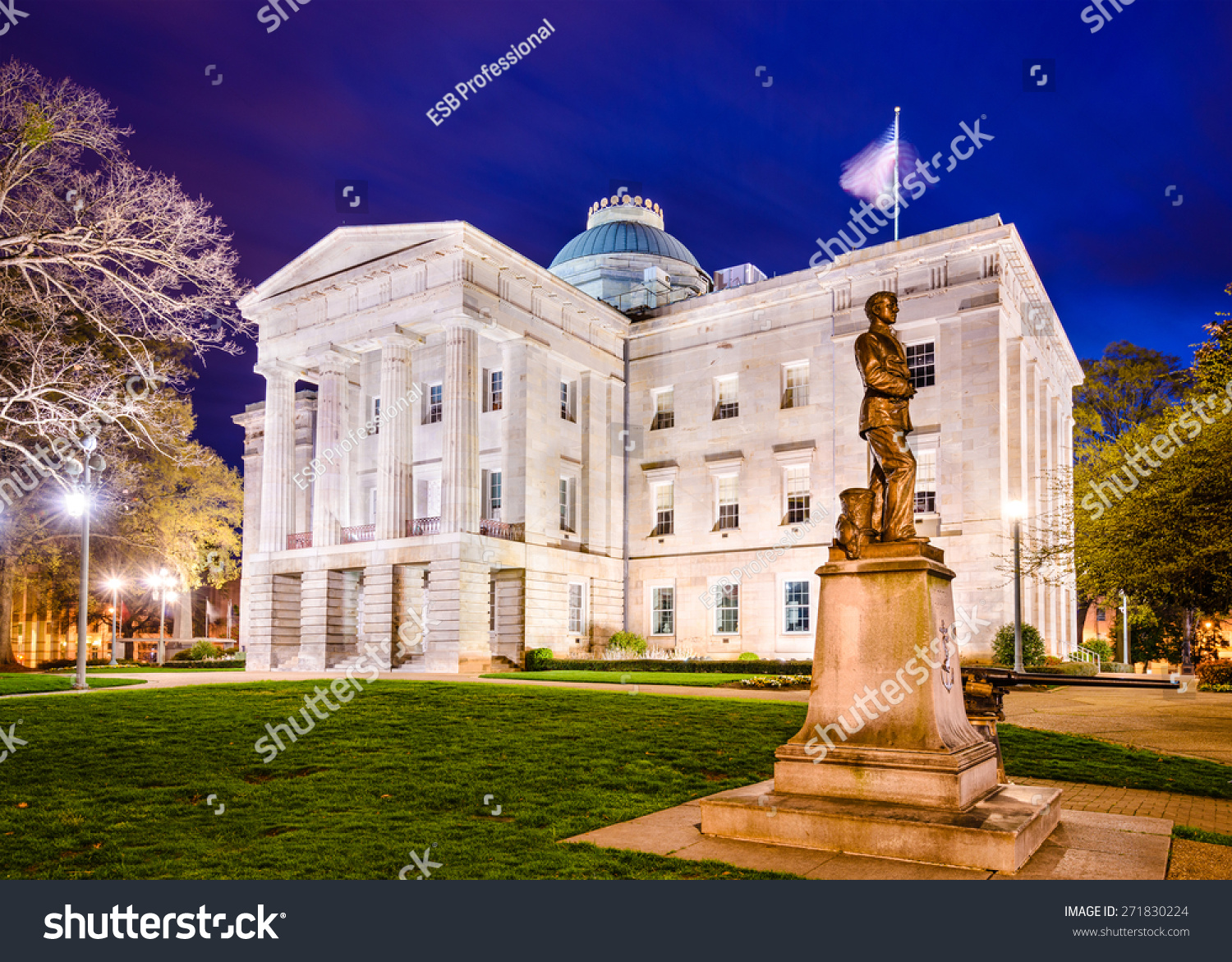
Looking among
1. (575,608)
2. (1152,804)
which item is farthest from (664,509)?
(1152,804)

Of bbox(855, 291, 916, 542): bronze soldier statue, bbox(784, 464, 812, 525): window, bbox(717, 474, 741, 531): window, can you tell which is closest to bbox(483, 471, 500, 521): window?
bbox(717, 474, 741, 531): window

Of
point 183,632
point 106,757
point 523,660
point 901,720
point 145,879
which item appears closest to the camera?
point 145,879

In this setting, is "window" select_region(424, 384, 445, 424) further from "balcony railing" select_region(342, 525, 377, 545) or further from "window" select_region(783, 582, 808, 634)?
"window" select_region(783, 582, 808, 634)

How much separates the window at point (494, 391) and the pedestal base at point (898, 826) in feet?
121

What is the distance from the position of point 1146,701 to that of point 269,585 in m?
35.4

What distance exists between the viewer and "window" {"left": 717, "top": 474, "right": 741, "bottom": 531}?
4409 cm

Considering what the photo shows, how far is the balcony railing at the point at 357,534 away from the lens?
43.3 metres

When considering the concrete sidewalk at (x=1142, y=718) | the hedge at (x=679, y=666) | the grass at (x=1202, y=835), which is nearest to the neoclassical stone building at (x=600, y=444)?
the hedge at (x=679, y=666)

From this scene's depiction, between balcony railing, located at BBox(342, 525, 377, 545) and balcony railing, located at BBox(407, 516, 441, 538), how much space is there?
10.9 feet

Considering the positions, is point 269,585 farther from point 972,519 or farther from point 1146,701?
point 1146,701

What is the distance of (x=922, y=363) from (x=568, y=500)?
1726cm

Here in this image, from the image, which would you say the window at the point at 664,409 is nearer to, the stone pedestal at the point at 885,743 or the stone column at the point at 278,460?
the stone column at the point at 278,460

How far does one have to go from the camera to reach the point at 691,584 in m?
44.4

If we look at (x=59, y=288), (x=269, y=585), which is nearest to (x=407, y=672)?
(x=269, y=585)
